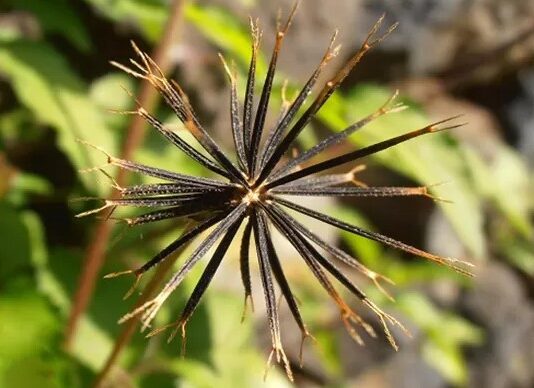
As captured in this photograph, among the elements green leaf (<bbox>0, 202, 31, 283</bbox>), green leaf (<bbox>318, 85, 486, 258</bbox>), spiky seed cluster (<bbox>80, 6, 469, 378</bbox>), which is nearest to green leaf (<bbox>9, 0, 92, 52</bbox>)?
green leaf (<bbox>0, 202, 31, 283</bbox>)

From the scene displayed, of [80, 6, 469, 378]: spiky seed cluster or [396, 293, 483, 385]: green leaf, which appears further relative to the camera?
[396, 293, 483, 385]: green leaf

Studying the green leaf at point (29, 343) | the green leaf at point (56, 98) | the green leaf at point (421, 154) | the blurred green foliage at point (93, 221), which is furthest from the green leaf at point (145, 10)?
the green leaf at point (29, 343)

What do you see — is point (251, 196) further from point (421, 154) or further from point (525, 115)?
point (525, 115)

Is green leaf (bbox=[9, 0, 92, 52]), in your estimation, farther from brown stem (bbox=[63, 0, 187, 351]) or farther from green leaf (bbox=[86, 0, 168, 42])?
brown stem (bbox=[63, 0, 187, 351])

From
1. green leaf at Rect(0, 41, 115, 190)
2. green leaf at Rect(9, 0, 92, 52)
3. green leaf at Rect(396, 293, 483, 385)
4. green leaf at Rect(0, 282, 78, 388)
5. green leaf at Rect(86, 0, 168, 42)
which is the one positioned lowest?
green leaf at Rect(0, 282, 78, 388)

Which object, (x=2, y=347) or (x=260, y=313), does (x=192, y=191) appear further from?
(x=260, y=313)

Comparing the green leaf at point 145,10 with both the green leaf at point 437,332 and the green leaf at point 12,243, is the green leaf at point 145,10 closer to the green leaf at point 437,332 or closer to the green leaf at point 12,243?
the green leaf at point 12,243

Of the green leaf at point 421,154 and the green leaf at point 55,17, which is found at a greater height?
the green leaf at point 421,154
